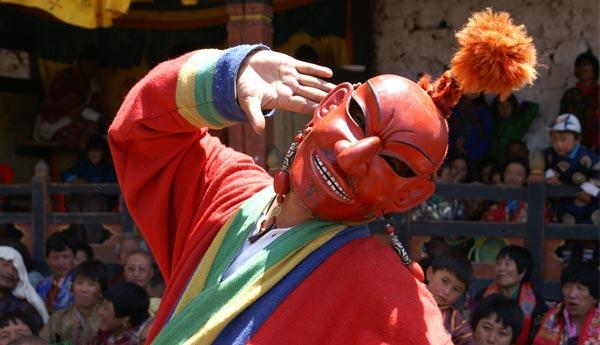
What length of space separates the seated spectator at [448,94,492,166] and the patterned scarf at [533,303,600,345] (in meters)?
2.26

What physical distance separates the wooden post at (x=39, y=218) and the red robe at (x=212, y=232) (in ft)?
14.7

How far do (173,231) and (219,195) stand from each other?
0.55 ft

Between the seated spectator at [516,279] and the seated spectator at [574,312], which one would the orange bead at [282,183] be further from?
the seated spectator at [516,279]

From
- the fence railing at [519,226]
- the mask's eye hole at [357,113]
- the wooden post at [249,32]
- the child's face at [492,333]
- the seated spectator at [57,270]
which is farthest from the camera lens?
the seated spectator at [57,270]

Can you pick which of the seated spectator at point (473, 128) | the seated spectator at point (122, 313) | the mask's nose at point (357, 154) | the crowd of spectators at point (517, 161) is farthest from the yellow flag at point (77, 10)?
the mask's nose at point (357, 154)

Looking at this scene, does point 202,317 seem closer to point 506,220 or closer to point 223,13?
point 506,220

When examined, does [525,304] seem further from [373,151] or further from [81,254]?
[373,151]

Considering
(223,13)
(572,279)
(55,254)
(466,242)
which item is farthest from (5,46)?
(572,279)

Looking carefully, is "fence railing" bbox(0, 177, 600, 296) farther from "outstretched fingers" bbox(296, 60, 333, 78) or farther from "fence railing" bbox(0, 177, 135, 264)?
"outstretched fingers" bbox(296, 60, 333, 78)

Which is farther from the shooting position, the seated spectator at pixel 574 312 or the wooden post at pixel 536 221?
the wooden post at pixel 536 221

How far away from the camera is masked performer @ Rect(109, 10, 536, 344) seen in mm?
1824

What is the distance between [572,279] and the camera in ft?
15.4

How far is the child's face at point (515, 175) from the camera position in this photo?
5957 mm

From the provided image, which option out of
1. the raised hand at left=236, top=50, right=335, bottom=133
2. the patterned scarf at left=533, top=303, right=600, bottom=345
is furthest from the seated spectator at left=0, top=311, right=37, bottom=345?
the raised hand at left=236, top=50, right=335, bottom=133
